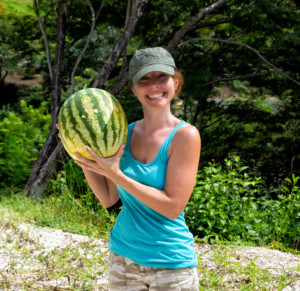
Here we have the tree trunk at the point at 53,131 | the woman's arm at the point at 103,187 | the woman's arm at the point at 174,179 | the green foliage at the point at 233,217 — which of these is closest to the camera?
the woman's arm at the point at 174,179

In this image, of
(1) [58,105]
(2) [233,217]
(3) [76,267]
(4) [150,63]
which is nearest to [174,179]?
(4) [150,63]

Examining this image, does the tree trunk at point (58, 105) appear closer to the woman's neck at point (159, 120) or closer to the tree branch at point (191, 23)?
the tree branch at point (191, 23)

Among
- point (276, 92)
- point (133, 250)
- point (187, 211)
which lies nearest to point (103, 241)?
point (187, 211)

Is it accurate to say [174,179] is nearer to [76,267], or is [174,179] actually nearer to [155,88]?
[155,88]

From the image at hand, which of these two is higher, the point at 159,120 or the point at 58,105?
the point at 159,120

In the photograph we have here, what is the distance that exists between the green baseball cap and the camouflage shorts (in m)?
0.85

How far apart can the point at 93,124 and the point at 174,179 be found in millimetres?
488

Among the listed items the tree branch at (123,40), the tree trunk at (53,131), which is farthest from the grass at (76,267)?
the tree branch at (123,40)

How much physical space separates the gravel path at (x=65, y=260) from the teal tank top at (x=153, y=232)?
167 centimetres

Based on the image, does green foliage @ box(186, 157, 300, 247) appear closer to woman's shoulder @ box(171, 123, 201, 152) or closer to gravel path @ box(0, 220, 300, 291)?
gravel path @ box(0, 220, 300, 291)

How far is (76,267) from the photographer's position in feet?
11.9

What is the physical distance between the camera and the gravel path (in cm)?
342

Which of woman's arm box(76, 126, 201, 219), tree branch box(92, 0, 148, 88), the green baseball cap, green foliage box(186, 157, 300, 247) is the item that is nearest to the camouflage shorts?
woman's arm box(76, 126, 201, 219)

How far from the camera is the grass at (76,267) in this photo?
3.35 metres
